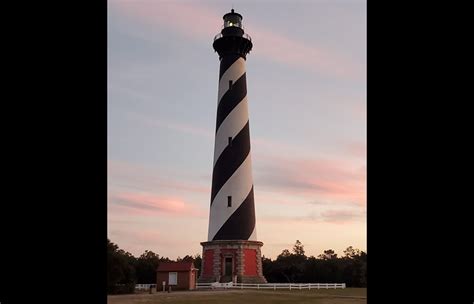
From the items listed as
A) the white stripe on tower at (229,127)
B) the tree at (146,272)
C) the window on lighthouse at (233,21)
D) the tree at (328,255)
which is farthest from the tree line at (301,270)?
the window on lighthouse at (233,21)

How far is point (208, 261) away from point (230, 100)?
908 cm

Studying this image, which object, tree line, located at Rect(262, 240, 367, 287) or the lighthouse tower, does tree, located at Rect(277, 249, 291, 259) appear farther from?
the lighthouse tower

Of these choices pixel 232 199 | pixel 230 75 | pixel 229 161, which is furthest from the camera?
pixel 230 75

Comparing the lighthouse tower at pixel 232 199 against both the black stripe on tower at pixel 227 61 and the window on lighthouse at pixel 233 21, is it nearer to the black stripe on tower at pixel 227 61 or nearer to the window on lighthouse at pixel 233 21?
the black stripe on tower at pixel 227 61

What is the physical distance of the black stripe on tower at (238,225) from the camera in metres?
25.8

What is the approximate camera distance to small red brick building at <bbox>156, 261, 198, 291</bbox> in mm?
25547

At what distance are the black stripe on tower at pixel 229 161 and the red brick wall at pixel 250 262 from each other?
3.49m

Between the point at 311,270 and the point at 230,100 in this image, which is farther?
the point at 311,270

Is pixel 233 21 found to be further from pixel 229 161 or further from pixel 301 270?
pixel 301 270

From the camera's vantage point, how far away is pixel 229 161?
2608 cm
